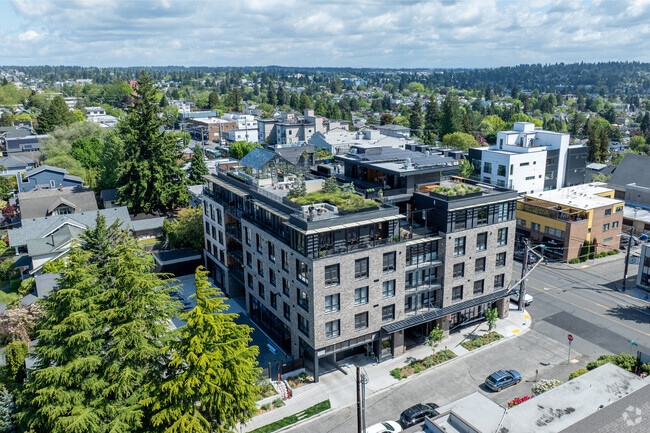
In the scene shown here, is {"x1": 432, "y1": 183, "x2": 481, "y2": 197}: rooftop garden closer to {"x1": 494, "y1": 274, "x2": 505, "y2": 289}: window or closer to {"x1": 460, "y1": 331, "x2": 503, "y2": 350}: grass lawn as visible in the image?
{"x1": 494, "y1": 274, "x2": 505, "y2": 289}: window

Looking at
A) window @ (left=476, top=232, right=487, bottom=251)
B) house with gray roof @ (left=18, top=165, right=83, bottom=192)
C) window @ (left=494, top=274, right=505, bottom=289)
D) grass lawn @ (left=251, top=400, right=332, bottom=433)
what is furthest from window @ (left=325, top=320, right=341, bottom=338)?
house with gray roof @ (left=18, top=165, right=83, bottom=192)

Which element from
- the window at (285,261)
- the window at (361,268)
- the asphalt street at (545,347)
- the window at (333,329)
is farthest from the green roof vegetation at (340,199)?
the asphalt street at (545,347)

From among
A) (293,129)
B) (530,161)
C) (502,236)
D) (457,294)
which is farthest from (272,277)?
(293,129)

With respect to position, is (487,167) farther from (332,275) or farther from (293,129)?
(293,129)

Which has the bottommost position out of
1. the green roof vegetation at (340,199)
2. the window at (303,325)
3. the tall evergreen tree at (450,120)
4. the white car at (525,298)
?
the white car at (525,298)

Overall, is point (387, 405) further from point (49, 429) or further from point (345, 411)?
point (49, 429)

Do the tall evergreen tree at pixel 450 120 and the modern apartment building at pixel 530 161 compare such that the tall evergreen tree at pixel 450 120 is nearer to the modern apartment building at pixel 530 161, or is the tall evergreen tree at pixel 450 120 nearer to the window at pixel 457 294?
the modern apartment building at pixel 530 161
